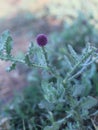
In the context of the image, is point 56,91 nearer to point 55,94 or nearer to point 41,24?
point 55,94

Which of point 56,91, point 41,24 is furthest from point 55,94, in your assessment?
point 41,24

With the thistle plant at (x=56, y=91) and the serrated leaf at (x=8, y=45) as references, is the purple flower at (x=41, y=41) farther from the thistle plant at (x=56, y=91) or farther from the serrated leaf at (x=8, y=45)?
the serrated leaf at (x=8, y=45)

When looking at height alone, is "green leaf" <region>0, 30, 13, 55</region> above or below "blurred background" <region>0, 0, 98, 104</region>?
below

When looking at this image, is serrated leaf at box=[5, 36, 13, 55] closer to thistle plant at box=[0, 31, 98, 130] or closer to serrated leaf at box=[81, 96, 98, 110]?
thistle plant at box=[0, 31, 98, 130]

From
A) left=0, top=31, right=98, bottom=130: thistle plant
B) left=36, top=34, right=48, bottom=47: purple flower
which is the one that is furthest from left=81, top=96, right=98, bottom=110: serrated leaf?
left=36, top=34, right=48, bottom=47: purple flower

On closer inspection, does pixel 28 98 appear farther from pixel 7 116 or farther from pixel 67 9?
pixel 67 9
